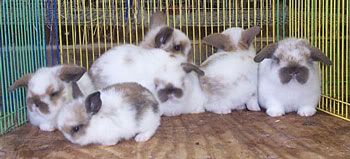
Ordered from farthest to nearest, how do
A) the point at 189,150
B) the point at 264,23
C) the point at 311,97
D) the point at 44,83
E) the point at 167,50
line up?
the point at 264,23 → the point at 167,50 → the point at 311,97 → the point at 44,83 → the point at 189,150

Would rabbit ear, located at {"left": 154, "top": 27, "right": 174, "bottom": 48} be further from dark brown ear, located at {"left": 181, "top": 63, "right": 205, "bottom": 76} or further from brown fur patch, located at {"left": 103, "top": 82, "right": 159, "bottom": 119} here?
brown fur patch, located at {"left": 103, "top": 82, "right": 159, "bottom": 119}

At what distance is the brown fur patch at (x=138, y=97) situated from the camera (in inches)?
135

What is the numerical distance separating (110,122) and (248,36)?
1712 mm

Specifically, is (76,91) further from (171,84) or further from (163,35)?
(163,35)

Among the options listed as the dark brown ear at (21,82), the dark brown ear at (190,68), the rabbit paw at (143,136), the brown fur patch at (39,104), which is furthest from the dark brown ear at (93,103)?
the dark brown ear at (190,68)

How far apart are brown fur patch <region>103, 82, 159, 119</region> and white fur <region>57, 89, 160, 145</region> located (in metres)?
0.03

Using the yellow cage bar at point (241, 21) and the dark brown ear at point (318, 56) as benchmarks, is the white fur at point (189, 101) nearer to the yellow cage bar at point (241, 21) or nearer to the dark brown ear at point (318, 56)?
the yellow cage bar at point (241, 21)

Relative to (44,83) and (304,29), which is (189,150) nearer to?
(44,83)

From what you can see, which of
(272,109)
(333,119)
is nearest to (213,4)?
(272,109)

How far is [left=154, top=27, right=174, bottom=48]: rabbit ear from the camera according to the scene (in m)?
4.41

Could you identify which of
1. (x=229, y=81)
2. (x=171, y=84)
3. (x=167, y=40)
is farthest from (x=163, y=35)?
(x=229, y=81)

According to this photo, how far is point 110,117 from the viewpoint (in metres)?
3.31

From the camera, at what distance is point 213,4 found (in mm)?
5152

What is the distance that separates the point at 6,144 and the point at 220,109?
1719 mm
